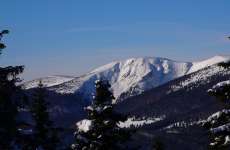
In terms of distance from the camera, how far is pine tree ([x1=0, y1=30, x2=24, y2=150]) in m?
21.6

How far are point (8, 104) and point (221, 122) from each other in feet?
24.3

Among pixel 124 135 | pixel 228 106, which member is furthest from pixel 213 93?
pixel 124 135

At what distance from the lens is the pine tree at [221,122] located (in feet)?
63.2

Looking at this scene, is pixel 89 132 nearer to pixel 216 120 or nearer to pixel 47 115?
pixel 47 115

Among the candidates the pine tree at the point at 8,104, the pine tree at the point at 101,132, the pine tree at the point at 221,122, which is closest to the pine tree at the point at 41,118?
the pine tree at the point at 101,132

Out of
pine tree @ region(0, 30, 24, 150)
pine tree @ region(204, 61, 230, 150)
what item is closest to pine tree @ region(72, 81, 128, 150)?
pine tree @ region(0, 30, 24, 150)

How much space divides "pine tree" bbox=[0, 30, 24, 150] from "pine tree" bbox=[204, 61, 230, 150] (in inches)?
267

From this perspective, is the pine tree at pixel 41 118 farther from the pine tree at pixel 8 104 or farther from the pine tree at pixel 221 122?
the pine tree at pixel 221 122

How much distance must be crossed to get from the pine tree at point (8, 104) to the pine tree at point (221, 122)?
678 centimetres

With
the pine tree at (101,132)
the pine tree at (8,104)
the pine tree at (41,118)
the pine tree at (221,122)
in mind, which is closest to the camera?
the pine tree at (221,122)

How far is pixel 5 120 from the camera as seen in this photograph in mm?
21578

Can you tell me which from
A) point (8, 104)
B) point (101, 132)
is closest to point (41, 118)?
point (101, 132)

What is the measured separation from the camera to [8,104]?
21.8 m

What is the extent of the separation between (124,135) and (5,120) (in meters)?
5.72
